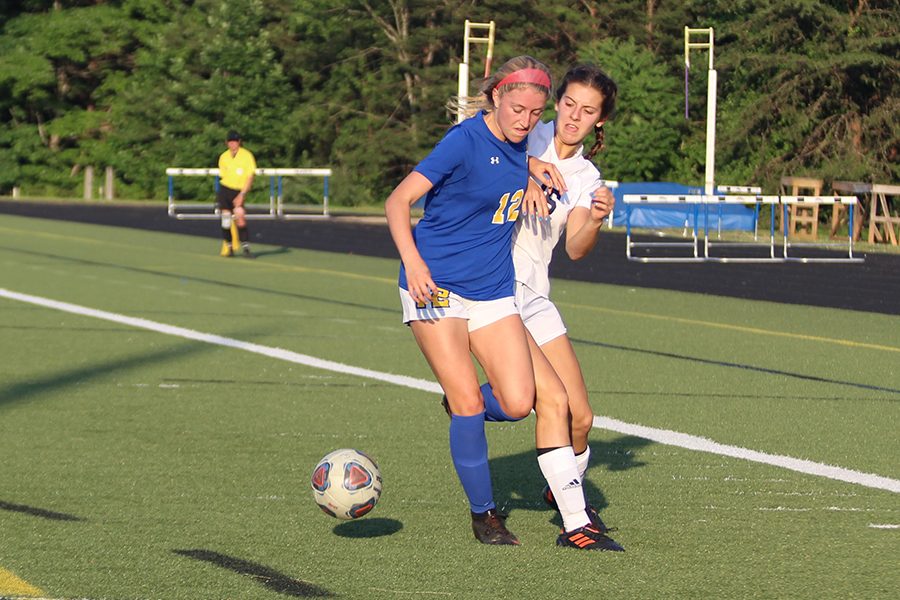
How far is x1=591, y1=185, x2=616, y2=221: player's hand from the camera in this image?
6520 millimetres

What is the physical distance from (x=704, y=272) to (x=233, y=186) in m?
7.28

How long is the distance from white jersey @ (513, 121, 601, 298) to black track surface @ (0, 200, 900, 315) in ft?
37.2

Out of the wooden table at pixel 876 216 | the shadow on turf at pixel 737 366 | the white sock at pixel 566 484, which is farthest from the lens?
the wooden table at pixel 876 216

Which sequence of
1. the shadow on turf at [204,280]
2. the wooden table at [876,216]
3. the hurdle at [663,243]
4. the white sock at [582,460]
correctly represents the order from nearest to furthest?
1. the white sock at [582,460]
2. the shadow on turf at [204,280]
3. the hurdle at [663,243]
4. the wooden table at [876,216]

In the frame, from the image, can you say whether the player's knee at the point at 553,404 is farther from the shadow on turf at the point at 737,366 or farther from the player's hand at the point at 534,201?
the shadow on turf at the point at 737,366

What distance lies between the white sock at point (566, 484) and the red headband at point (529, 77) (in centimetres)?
141

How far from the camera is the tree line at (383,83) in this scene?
36.7 m

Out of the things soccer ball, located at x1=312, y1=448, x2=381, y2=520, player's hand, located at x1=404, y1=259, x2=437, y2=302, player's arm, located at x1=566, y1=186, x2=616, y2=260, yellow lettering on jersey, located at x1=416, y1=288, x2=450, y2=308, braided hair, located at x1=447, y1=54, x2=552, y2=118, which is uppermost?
braided hair, located at x1=447, y1=54, x2=552, y2=118

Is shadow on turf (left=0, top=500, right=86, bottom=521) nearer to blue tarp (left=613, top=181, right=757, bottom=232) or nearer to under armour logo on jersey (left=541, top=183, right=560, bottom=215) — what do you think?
under armour logo on jersey (left=541, top=183, right=560, bottom=215)

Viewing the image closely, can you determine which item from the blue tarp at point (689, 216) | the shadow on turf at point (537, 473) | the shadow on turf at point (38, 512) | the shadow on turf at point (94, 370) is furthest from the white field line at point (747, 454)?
the blue tarp at point (689, 216)

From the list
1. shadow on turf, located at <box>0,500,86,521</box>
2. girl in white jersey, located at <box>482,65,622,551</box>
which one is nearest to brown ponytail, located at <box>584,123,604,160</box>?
girl in white jersey, located at <box>482,65,622,551</box>

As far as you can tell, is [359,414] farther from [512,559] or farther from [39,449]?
[512,559]

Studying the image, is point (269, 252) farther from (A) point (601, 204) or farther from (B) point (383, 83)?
(B) point (383, 83)

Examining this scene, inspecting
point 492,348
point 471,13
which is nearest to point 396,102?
point 471,13
